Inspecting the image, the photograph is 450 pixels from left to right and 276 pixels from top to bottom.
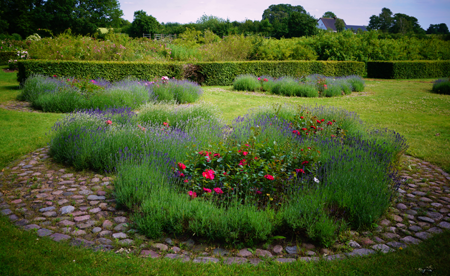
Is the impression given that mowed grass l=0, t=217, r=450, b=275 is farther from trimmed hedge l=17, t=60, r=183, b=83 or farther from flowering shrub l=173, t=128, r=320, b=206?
trimmed hedge l=17, t=60, r=183, b=83

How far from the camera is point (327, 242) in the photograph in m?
2.94

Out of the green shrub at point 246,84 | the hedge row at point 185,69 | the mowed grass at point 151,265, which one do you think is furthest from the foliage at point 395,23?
the mowed grass at point 151,265

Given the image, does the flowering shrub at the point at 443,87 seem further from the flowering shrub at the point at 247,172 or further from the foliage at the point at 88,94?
the flowering shrub at the point at 247,172

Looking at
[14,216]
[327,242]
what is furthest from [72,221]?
[327,242]

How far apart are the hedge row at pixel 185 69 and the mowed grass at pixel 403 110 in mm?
1875

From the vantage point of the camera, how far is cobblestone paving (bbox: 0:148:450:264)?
284 cm

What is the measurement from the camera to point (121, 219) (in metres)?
3.30

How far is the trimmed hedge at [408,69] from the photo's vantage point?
856 inches

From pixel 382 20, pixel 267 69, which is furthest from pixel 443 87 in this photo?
pixel 382 20

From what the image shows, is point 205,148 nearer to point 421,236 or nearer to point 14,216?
point 14,216

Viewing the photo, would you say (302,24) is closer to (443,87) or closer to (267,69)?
(267,69)

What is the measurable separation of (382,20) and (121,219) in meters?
71.9

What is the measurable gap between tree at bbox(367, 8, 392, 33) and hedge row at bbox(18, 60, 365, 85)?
51141 mm

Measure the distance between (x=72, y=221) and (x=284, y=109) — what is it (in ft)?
17.2
